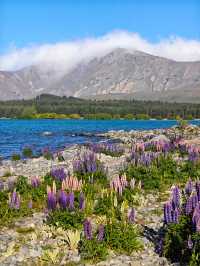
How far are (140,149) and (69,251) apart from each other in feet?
65.0

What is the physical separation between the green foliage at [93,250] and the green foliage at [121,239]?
0.97ft

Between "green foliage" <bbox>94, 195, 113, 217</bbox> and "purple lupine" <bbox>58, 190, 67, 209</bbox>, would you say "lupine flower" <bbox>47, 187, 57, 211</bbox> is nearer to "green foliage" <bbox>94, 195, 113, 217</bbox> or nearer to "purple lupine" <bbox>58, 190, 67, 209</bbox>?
"purple lupine" <bbox>58, 190, 67, 209</bbox>

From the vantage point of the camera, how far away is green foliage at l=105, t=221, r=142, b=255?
36.6 feet

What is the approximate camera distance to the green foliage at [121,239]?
36.6 feet

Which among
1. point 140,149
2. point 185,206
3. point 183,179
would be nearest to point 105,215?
point 185,206

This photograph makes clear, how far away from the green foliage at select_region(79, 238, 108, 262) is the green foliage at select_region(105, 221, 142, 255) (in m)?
0.30

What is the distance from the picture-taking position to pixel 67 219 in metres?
12.5

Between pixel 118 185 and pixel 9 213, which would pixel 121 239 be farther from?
pixel 118 185

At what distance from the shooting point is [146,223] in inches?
523

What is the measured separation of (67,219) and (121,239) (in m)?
1.89

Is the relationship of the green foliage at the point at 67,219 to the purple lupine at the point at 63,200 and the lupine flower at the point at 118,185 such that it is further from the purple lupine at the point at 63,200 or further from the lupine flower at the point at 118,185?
the lupine flower at the point at 118,185

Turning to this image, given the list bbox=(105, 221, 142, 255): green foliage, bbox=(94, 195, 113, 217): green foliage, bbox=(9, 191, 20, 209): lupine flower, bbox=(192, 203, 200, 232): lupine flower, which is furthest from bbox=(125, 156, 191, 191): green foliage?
bbox=(192, 203, 200, 232): lupine flower

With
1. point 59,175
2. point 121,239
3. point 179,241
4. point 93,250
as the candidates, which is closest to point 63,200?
point 121,239

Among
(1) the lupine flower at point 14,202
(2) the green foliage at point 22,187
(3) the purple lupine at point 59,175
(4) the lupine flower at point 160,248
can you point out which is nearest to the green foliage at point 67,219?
(1) the lupine flower at point 14,202
